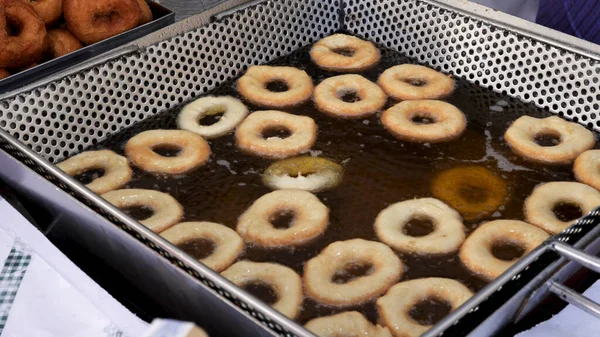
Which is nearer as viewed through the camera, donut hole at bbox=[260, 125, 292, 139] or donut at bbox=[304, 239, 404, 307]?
donut at bbox=[304, 239, 404, 307]

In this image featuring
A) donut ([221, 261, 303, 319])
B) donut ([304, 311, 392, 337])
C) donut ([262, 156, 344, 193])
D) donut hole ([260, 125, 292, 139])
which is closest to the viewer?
donut ([304, 311, 392, 337])

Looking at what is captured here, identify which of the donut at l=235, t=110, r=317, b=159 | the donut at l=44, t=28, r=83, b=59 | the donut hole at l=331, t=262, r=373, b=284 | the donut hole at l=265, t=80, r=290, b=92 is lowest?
Result: the donut hole at l=331, t=262, r=373, b=284

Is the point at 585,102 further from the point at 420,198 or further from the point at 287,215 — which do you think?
the point at 287,215

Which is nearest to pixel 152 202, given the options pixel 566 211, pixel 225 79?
pixel 225 79

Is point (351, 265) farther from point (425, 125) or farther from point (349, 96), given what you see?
point (349, 96)

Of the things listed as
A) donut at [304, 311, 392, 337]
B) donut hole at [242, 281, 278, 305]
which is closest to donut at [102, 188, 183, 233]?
donut hole at [242, 281, 278, 305]

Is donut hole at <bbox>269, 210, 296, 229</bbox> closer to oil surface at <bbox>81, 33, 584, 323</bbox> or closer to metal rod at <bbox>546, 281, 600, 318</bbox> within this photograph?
oil surface at <bbox>81, 33, 584, 323</bbox>

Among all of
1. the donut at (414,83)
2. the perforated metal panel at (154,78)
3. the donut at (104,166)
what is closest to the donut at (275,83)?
the perforated metal panel at (154,78)
